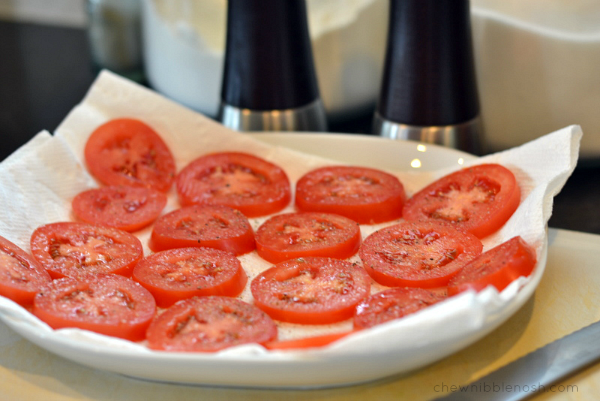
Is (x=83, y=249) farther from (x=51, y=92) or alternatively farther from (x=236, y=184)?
(x=51, y=92)

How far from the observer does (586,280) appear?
0.97m

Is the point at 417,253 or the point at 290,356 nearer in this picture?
the point at 290,356

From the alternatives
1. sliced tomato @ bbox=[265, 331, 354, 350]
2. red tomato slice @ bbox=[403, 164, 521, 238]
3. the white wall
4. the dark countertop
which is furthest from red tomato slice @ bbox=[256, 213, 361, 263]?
the white wall

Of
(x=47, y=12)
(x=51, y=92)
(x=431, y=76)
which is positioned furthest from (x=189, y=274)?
(x=47, y=12)

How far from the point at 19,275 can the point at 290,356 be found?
17.4 inches

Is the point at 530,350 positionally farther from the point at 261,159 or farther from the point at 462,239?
the point at 261,159

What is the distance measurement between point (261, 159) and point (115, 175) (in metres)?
0.29

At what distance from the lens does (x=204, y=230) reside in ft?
3.40

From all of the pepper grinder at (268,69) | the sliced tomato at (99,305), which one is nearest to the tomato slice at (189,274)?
the sliced tomato at (99,305)

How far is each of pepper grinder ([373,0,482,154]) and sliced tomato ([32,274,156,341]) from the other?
64 centimetres

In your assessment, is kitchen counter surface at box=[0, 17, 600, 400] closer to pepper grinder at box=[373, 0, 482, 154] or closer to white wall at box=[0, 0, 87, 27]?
pepper grinder at box=[373, 0, 482, 154]

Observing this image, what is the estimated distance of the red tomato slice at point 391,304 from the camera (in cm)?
78

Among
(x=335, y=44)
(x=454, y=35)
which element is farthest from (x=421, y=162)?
(x=335, y=44)

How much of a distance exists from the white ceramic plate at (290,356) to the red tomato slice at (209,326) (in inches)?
1.7
